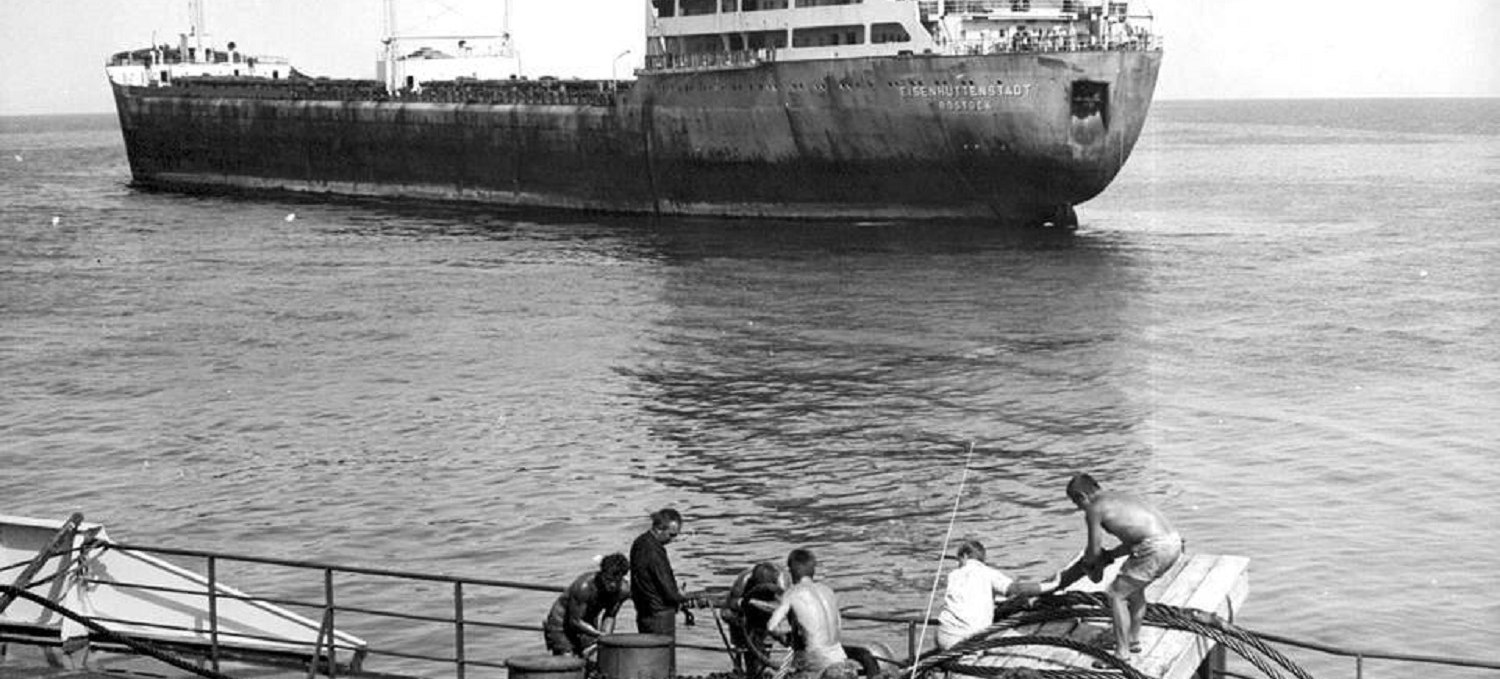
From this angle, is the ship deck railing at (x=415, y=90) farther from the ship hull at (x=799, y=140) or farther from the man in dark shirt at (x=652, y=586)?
the man in dark shirt at (x=652, y=586)

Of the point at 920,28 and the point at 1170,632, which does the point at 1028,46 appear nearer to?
the point at 920,28

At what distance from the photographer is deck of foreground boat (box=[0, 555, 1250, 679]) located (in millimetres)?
11711

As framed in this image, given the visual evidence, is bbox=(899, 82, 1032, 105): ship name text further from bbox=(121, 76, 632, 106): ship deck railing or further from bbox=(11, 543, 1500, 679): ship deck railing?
bbox=(11, 543, 1500, 679): ship deck railing

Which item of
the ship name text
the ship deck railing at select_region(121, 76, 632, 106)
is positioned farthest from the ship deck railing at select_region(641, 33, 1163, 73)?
the ship deck railing at select_region(121, 76, 632, 106)

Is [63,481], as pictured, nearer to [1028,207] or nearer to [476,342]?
[476,342]

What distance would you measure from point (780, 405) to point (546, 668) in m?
23.2

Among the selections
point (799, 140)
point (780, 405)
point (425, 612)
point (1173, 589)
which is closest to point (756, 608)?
point (1173, 589)

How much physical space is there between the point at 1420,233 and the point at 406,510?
48.7m

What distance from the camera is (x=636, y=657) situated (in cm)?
Answer: 1247

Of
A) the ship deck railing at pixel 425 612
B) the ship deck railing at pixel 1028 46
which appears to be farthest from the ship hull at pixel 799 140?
the ship deck railing at pixel 425 612

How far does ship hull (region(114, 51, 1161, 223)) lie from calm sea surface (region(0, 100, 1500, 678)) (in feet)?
6.26

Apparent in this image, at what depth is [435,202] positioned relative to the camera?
274 ft

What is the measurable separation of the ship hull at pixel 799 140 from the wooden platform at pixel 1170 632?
4842 cm

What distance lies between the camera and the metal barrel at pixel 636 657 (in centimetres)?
1245
